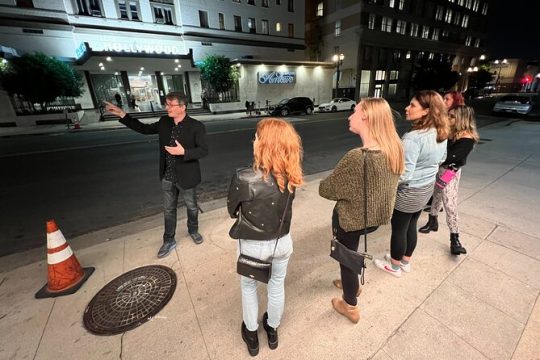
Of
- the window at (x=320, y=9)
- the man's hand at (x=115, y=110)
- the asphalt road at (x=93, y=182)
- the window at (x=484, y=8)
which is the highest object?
the window at (x=484, y=8)

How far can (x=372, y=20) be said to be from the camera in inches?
1307

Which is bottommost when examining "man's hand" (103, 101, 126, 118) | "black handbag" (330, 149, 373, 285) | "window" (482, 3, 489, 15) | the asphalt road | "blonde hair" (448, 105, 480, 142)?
the asphalt road

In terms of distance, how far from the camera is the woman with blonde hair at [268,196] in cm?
Answer: 158

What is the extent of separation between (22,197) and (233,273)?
5.73 m

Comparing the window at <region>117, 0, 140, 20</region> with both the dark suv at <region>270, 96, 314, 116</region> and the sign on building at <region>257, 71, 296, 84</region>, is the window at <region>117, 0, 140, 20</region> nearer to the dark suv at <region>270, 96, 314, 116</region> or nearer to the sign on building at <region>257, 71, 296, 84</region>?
the sign on building at <region>257, 71, 296, 84</region>

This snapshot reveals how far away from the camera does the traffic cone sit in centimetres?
265

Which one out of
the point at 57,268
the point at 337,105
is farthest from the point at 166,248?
the point at 337,105

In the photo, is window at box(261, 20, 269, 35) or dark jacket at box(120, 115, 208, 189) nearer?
dark jacket at box(120, 115, 208, 189)

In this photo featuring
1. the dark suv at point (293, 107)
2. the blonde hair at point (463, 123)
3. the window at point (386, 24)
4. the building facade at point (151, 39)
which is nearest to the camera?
the blonde hair at point (463, 123)

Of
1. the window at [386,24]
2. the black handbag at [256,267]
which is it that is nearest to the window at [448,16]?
the window at [386,24]

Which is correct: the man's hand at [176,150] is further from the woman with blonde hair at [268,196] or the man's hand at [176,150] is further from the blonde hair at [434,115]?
the blonde hair at [434,115]

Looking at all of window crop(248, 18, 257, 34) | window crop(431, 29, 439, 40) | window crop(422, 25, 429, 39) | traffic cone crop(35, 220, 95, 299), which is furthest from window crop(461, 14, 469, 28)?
traffic cone crop(35, 220, 95, 299)

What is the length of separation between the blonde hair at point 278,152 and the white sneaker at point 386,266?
6.18 feet

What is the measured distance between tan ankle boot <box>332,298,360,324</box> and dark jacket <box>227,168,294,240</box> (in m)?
1.12
